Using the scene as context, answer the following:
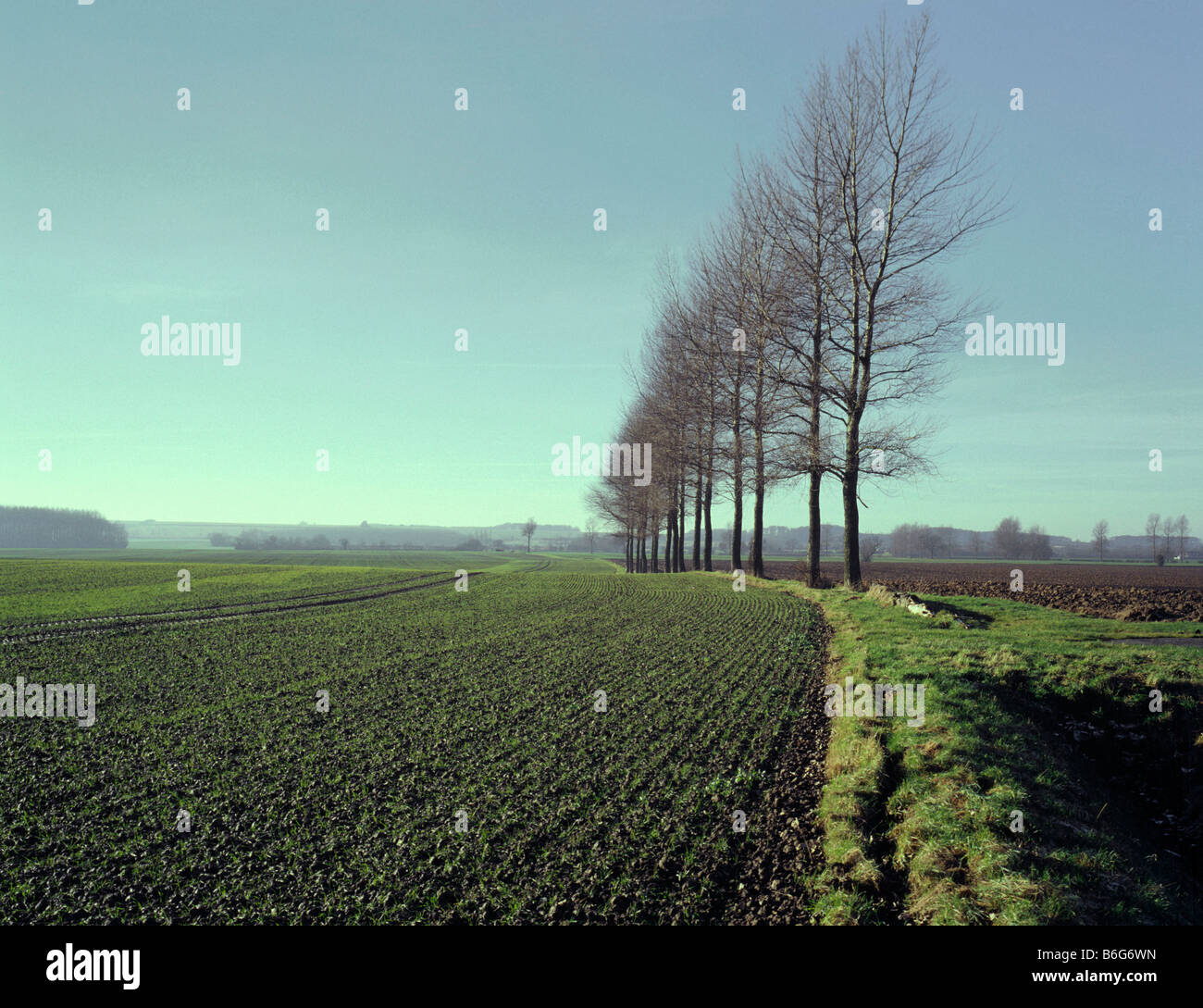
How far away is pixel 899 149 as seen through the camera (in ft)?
82.7

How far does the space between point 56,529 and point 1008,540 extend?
20124 centimetres

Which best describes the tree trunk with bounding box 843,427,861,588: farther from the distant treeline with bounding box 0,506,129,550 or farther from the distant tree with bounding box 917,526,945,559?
the distant treeline with bounding box 0,506,129,550

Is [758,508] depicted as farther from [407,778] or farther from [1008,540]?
[1008,540]

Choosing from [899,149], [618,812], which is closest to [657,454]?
[899,149]

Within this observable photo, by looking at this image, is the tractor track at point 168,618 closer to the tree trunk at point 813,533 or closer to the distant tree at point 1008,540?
the tree trunk at point 813,533

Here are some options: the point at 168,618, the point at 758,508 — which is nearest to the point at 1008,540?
the point at 758,508

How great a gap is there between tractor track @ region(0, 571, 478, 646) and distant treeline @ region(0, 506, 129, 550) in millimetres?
143031

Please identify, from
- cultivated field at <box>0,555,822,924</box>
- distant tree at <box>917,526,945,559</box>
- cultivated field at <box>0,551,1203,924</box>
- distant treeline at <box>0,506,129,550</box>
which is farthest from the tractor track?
distant treeline at <box>0,506,129,550</box>

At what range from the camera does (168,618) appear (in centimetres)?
2491

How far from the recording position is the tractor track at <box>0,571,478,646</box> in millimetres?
21125

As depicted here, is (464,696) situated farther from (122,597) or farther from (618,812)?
(122,597)

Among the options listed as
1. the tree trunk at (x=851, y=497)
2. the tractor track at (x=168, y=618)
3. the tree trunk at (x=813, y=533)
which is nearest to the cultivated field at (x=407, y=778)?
the tractor track at (x=168, y=618)

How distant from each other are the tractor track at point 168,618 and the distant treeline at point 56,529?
469 ft
